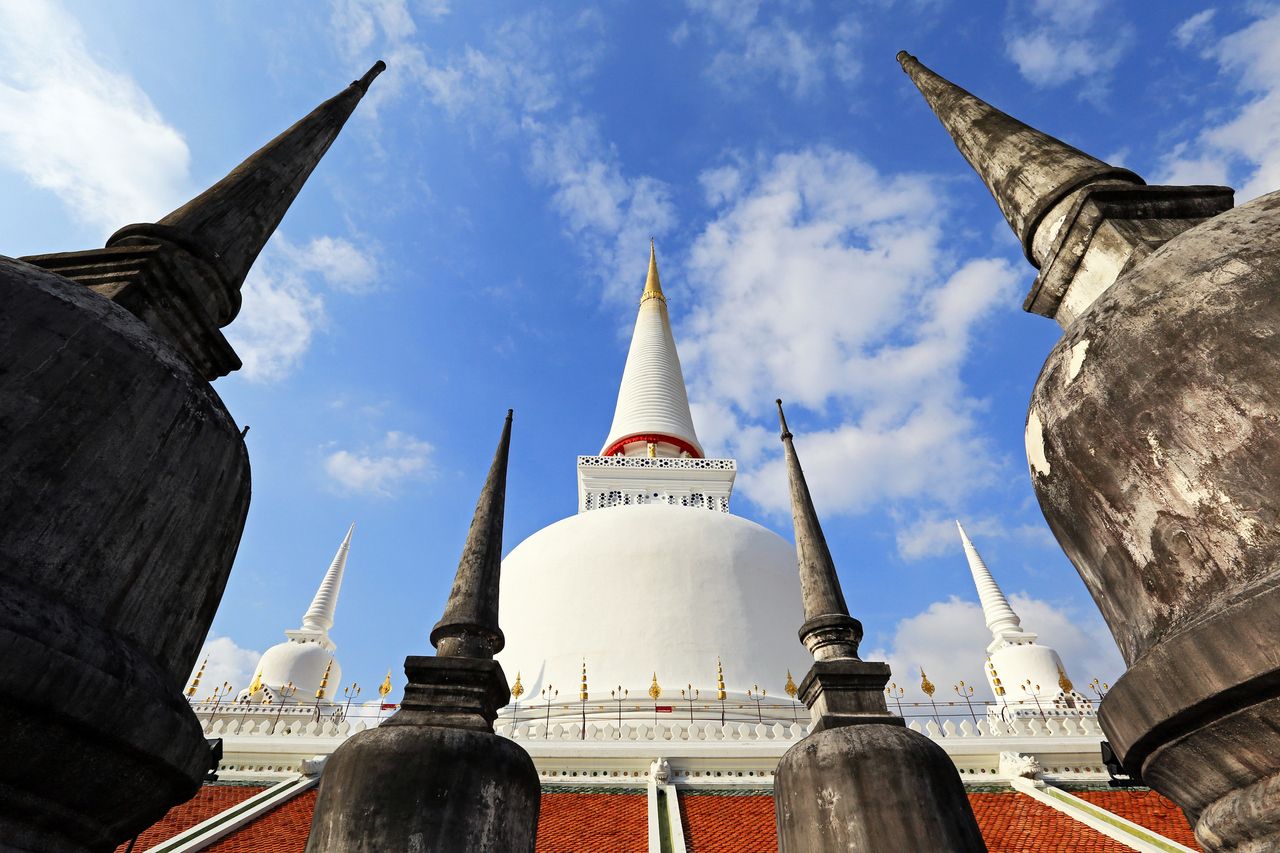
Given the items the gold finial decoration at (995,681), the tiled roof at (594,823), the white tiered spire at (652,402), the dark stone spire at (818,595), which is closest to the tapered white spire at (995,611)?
the gold finial decoration at (995,681)

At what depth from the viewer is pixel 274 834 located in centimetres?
947

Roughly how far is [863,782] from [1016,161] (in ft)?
11.2

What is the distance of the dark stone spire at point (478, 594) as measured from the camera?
4.92 meters

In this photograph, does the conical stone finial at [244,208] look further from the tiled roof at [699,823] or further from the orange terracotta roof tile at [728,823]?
the orange terracotta roof tile at [728,823]

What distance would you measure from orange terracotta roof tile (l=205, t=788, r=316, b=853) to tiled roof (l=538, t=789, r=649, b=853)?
3.08 meters

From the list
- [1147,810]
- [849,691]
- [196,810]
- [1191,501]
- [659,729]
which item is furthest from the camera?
[659,729]

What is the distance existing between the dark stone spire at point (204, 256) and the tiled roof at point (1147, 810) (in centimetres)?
1128

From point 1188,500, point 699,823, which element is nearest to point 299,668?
point 699,823

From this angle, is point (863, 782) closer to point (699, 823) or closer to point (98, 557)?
point (98, 557)

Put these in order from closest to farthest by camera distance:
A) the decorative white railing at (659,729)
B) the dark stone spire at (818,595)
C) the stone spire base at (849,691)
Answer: the stone spire base at (849,691) < the dark stone spire at (818,595) < the decorative white railing at (659,729)

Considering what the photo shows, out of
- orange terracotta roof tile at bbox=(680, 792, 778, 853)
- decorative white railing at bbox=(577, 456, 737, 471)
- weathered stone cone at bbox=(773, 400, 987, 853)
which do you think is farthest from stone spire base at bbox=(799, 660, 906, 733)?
decorative white railing at bbox=(577, 456, 737, 471)

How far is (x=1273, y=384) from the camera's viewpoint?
5.69ft

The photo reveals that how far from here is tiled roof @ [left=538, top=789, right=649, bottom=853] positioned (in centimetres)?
933

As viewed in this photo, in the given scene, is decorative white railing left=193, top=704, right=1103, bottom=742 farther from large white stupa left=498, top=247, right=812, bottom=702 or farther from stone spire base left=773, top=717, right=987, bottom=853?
stone spire base left=773, top=717, right=987, bottom=853
